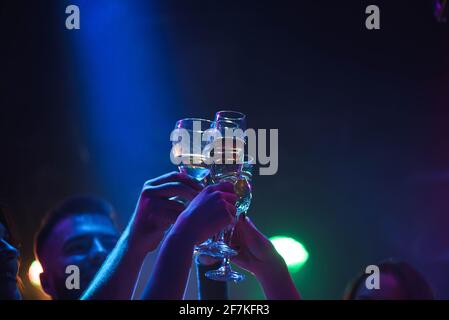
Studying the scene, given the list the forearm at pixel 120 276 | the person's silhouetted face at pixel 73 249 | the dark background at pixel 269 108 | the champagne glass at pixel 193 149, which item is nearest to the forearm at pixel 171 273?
the forearm at pixel 120 276

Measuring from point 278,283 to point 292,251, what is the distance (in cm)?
448

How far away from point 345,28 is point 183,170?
3.37 m

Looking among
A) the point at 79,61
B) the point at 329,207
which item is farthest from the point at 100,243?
the point at 329,207

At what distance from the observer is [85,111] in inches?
210

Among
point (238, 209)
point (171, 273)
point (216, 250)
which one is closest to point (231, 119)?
point (238, 209)

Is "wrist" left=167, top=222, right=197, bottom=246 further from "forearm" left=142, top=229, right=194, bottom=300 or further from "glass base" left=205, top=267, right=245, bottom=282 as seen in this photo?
"glass base" left=205, top=267, right=245, bottom=282

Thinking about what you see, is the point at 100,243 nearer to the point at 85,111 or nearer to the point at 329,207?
the point at 85,111

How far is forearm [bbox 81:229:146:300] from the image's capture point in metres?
1.59

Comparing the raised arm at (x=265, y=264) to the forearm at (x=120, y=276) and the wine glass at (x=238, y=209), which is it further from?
the forearm at (x=120, y=276)

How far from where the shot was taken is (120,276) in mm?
1608

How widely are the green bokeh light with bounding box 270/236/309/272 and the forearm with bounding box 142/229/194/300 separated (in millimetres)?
4695

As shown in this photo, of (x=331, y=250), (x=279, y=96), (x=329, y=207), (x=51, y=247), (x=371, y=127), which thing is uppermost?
(x=279, y=96)

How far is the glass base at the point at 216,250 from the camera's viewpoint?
1.67 metres

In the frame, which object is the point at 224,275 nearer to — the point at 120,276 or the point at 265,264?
the point at 265,264
